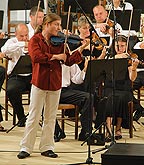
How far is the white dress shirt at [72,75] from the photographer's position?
610 centimetres

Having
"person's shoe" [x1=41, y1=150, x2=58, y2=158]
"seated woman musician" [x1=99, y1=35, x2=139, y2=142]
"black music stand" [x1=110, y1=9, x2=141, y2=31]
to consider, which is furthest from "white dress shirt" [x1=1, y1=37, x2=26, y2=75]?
"person's shoe" [x1=41, y1=150, x2=58, y2=158]

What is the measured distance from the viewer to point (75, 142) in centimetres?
583

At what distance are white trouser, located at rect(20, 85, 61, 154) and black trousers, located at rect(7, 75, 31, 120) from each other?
55.4 inches

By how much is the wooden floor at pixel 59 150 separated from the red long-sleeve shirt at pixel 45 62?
2.40ft

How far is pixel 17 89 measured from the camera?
6.32 metres

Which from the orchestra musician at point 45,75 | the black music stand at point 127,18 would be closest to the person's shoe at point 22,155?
the orchestra musician at point 45,75

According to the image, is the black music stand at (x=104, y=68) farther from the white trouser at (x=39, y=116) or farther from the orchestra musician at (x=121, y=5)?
the orchestra musician at (x=121, y=5)

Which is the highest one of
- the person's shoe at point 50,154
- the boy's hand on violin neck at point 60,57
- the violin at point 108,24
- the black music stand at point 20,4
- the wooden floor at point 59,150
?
the black music stand at point 20,4

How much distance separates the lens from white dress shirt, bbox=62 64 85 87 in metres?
6.10

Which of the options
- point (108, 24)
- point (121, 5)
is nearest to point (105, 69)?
point (108, 24)

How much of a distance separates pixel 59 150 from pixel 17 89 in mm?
1256

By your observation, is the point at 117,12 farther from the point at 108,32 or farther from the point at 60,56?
the point at 60,56

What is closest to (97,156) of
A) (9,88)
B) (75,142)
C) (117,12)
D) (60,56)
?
(75,142)

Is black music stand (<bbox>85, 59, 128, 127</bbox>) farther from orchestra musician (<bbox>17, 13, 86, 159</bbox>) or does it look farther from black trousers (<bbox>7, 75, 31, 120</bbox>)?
black trousers (<bbox>7, 75, 31, 120</bbox>)
